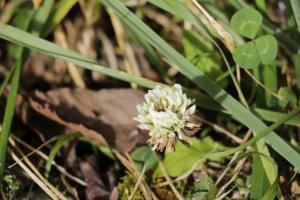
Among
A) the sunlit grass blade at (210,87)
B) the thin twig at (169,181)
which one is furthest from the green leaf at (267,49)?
the thin twig at (169,181)

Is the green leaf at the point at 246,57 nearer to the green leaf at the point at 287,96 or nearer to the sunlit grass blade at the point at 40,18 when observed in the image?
the green leaf at the point at 287,96

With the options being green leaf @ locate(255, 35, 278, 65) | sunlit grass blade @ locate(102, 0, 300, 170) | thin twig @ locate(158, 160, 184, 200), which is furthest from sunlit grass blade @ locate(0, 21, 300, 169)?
thin twig @ locate(158, 160, 184, 200)

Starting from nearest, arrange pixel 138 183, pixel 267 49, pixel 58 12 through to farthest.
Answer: pixel 267 49
pixel 138 183
pixel 58 12

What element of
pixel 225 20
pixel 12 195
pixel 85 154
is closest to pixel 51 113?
pixel 85 154

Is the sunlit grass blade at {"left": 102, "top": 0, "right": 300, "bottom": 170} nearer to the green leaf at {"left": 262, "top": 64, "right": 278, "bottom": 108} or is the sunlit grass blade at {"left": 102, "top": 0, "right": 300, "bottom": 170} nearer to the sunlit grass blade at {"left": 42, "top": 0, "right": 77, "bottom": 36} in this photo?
the green leaf at {"left": 262, "top": 64, "right": 278, "bottom": 108}

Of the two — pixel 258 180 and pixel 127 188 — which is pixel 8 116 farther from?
pixel 258 180

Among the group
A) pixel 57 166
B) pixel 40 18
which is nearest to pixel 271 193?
pixel 57 166

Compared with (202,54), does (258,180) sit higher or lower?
lower
